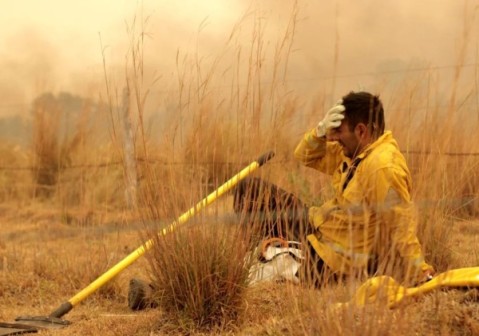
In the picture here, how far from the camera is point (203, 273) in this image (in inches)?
116

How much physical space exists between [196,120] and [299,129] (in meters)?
1.23

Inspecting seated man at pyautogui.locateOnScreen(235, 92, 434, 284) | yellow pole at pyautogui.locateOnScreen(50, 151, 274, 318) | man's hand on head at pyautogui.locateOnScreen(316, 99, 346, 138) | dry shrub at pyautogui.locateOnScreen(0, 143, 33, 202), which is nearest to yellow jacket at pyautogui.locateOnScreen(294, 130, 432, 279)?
seated man at pyautogui.locateOnScreen(235, 92, 434, 284)

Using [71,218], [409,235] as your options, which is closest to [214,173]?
[409,235]

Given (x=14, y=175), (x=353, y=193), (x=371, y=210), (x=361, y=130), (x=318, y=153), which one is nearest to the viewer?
(x=371, y=210)

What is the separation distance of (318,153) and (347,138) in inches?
19.6

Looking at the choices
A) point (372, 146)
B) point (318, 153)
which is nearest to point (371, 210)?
point (372, 146)

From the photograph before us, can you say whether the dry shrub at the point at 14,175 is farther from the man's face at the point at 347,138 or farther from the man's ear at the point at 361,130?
the man's ear at the point at 361,130

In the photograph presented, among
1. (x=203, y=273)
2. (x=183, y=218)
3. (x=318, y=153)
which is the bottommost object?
(x=203, y=273)

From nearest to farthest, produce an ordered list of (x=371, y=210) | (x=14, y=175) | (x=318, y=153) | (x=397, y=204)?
(x=371, y=210) → (x=397, y=204) → (x=318, y=153) → (x=14, y=175)

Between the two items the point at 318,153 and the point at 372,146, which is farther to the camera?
the point at 318,153

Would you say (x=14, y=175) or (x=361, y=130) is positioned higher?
(x=361, y=130)

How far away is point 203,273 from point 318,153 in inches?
48.3

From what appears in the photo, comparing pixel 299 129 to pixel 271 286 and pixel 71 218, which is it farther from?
pixel 71 218

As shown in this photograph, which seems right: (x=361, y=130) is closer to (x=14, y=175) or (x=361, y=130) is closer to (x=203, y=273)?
(x=203, y=273)
